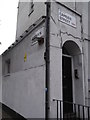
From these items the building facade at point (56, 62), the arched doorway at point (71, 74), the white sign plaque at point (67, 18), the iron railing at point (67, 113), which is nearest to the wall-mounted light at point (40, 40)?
the building facade at point (56, 62)

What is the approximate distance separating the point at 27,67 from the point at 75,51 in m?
1.63

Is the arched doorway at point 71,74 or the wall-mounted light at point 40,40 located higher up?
the wall-mounted light at point 40,40

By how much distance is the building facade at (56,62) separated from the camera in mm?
3123

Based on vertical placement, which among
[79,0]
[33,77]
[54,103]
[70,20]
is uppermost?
[79,0]

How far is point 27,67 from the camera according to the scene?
4078 mm

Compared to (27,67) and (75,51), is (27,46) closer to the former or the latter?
(27,67)

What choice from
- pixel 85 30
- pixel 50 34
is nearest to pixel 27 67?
pixel 50 34

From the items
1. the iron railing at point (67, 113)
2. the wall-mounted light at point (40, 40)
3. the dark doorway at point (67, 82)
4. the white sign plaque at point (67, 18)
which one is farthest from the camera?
the dark doorway at point (67, 82)

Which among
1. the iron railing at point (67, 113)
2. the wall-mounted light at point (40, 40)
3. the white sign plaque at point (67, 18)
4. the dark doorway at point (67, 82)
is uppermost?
the white sign plaque at point (67, 18)

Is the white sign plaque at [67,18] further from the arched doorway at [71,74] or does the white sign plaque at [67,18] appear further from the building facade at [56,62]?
the arched doorway at [71,74]

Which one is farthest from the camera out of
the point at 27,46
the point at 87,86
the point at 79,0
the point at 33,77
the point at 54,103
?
the point at 79,0

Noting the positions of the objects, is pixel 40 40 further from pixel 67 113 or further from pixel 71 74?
pixel 67 113

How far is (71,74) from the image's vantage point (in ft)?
13.5

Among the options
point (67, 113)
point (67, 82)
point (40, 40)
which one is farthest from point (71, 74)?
point (40, 40)
